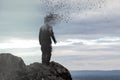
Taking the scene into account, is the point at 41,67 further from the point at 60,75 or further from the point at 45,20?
the point at 45,20

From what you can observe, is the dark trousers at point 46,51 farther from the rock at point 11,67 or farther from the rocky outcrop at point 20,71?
the rock at point 11,67

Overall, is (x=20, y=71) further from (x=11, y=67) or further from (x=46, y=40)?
(x=46, y=40)

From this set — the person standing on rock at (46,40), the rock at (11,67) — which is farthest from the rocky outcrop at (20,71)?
the person standing on rock at (46,40)

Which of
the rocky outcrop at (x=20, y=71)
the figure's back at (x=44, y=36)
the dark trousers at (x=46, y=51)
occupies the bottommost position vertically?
the rocky outcrop at (x=20, y=71)

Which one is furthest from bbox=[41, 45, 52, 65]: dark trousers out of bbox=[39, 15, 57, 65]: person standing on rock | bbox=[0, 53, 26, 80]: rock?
bbox=[0, 53, 26, 80]: rock

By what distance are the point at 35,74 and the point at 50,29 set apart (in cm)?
445

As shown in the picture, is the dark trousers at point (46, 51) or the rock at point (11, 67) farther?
the dark trousers at point (46, 51)

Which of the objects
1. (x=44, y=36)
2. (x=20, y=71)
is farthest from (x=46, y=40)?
(x=20, y=71)

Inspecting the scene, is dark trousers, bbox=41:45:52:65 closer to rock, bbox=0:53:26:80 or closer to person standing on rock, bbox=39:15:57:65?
person standing on rock, bbox=39:15:57:65

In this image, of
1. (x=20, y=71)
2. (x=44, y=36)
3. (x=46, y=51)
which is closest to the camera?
(x=20, y=71)

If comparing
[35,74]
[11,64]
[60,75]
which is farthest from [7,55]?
[60,75]

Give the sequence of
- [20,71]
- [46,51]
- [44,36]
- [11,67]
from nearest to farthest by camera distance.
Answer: [11,67] → [20,71] → [44,36] → [46,51]

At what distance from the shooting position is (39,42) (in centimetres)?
2959

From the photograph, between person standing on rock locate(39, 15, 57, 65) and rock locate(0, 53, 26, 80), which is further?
person standing on rock locate(39, 15, 57, 65)
